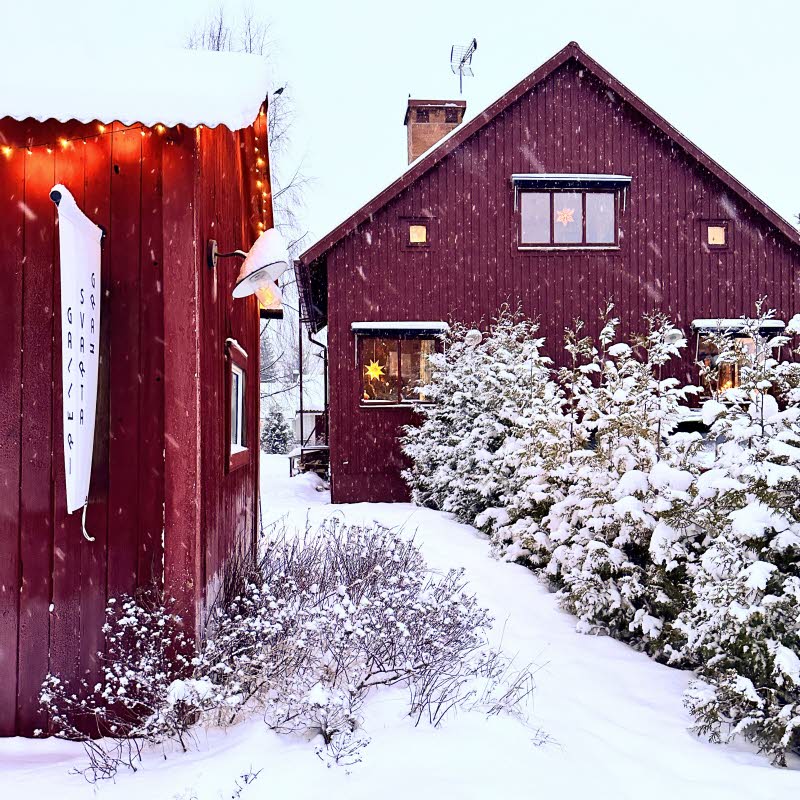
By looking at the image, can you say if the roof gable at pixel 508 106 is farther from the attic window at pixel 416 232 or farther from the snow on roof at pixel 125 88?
the snow on roof at pixel 125 88

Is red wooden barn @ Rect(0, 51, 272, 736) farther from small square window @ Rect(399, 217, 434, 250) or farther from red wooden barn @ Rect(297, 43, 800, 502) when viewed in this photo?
small square window @ Rect(399, 217, 434, 250)

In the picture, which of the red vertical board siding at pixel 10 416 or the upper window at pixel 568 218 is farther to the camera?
the upper window at pixel 568 218

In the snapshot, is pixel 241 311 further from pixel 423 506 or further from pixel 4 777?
pixel 423 506

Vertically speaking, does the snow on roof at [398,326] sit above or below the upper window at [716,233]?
below

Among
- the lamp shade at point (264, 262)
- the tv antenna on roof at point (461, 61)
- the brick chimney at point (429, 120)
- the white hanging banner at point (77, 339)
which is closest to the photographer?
the white hanging banner at point (77, 339)

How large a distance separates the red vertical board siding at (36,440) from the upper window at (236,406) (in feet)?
4.74

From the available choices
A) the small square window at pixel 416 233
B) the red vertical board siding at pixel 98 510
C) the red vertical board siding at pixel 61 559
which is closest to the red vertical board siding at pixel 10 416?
the red vertical board siding at pixel 61 559

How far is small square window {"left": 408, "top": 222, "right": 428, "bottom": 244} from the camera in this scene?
14891 millimetres

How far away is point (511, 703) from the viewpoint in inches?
171

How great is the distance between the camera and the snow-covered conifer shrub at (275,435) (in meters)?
30.9

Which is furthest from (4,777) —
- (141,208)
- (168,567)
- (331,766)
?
(141,208)

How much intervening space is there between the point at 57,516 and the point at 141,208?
68.2 inches

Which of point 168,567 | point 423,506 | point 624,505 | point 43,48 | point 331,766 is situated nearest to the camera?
point 331,766

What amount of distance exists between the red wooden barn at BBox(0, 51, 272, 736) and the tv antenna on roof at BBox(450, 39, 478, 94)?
774 inches
